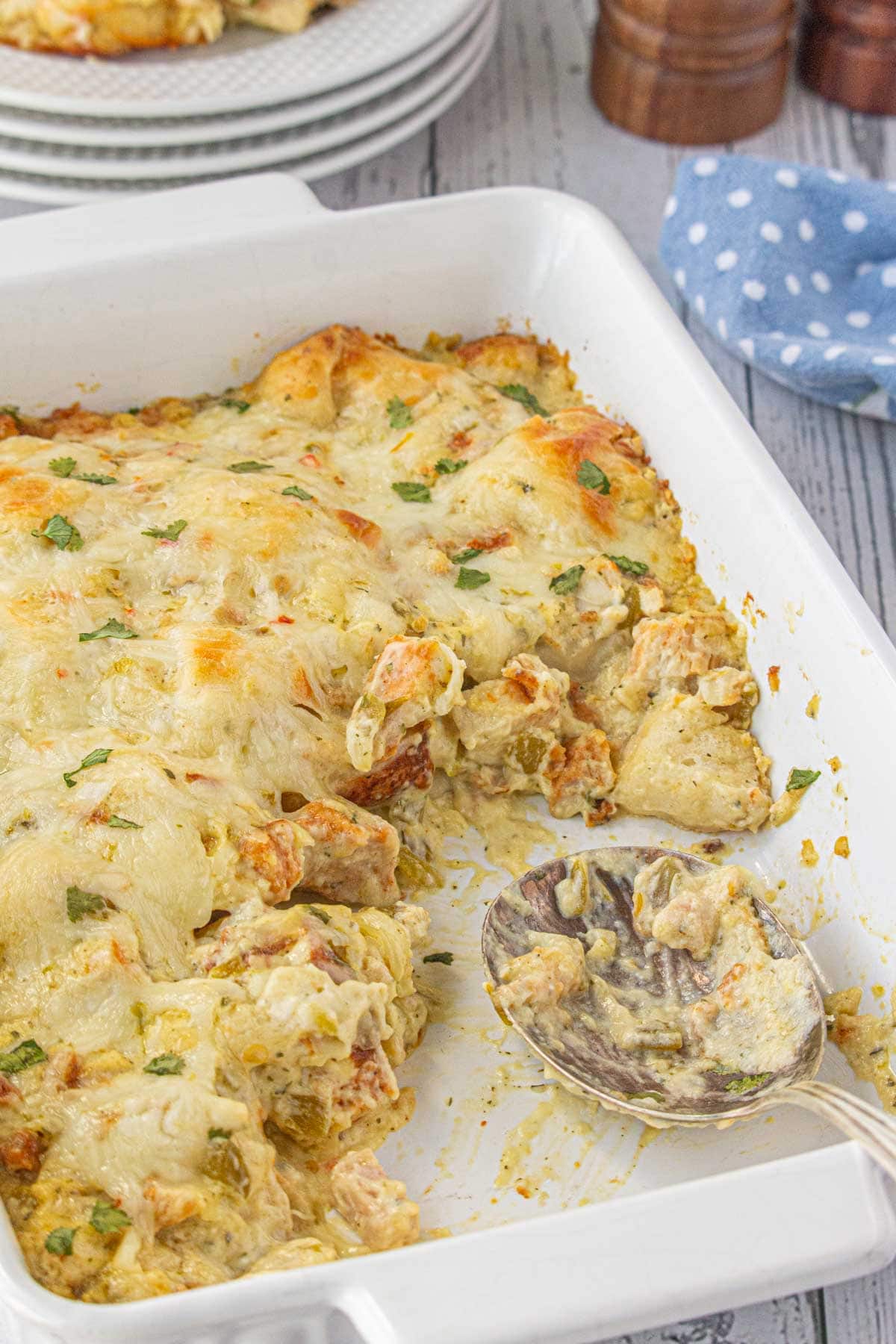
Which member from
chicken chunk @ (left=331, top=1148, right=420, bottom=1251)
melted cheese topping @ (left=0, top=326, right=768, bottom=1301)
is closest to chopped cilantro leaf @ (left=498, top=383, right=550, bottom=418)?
melted cheese topping @ (left=0, top=326, right=768, bottom=1301)

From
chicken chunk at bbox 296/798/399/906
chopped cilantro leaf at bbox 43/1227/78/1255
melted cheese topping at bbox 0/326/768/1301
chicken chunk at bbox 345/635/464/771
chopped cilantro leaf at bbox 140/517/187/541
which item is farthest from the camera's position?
chopped cilantro leaf at bbox 140/517/187/541

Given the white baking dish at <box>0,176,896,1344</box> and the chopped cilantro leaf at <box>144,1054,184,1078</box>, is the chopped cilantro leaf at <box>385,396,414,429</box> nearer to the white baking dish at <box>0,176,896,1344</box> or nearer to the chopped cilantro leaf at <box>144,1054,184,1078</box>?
the white baking dish at <box>0,176,896,1344</box>

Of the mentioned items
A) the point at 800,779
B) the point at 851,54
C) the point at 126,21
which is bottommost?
the point at 800,779

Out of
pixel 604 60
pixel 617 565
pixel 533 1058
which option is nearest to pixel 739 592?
pixel 617 565

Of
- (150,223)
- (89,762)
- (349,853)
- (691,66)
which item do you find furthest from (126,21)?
(349,853)

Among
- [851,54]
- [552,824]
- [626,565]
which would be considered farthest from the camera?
[851,54]

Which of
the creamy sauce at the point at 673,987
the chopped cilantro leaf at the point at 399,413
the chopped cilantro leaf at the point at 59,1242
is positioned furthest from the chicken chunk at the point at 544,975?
the chopped cilantro leaf at the point at 399,413

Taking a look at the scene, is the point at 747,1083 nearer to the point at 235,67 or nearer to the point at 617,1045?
the point at 617,1045
